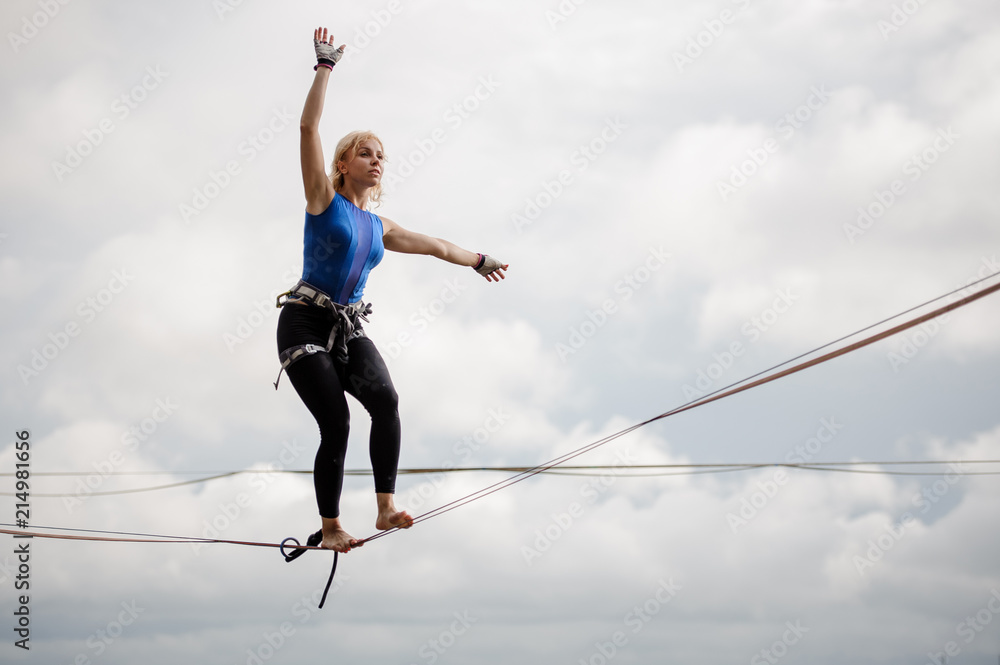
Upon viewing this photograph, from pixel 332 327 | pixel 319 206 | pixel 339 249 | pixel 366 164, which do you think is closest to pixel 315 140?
pixel 319 206

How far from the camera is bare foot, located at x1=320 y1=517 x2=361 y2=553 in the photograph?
568cm

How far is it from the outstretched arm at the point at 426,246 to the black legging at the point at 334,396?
78cm

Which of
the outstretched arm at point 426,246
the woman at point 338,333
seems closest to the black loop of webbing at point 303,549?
the woman at point 338,333

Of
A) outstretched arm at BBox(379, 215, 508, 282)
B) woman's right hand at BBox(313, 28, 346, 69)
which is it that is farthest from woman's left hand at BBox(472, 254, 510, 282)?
woman's right hand at BBox(313, 28, 346, 69)

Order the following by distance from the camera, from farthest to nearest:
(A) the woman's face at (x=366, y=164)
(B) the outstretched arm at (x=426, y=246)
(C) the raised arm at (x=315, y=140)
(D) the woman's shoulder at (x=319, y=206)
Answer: (B) the outstretched arm at (x=426, y=246) → (A) the woman's face at (x=366, y=164) → (D) the woman's shoulder at (x=319, y=206) → (C) the raised arm at (x=315, y=140)

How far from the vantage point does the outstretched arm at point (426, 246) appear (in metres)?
6.20

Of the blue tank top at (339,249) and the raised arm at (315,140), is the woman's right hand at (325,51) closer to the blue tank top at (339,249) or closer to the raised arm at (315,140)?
the raised arm at (315,140)

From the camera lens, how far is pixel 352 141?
229 inches

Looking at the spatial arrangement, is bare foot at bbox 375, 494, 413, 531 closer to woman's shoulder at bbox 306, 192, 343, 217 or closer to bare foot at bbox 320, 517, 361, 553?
bare foot at bbox 320, 517, 361, 553

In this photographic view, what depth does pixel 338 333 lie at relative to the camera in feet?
18.8

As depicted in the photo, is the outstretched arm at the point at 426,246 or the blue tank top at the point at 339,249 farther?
the outstretched arm at the point at 426,246

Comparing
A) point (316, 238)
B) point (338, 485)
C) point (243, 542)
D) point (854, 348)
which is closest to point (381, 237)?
point (316, 238)

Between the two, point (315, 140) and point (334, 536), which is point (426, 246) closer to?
point (315, 140)

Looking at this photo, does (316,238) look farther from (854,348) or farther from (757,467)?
(757,467)
